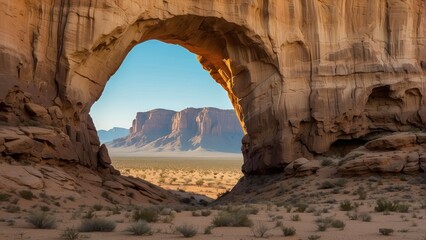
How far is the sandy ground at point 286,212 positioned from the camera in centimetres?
844

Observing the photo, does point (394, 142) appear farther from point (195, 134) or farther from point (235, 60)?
point (195, 134)

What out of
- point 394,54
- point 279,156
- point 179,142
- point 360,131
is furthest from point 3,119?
point 179,142

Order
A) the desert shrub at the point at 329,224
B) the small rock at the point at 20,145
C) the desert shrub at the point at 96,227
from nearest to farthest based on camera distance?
1. the desert shrub at the point at 96,227
2. the desert shrub at the point at 329,224
3. the small rock at the point at 20,145

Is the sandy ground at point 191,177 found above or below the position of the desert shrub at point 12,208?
below

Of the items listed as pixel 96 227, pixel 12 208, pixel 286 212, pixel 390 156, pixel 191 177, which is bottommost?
pixel 191 177

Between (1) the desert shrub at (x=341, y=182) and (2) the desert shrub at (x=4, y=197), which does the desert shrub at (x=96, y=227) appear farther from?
(1) the desert shrub at (x=341, y=182)

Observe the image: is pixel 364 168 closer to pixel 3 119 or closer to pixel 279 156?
pixel 279 156

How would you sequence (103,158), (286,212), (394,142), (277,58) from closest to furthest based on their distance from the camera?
(286,212) < (394,142) < (103,158) < (277,58)

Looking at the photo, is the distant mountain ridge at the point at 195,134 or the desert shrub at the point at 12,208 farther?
the distant mountain ridge at the point at 195,134

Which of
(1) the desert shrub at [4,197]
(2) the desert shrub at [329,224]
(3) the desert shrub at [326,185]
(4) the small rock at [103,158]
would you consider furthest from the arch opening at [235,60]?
(2) the desert shrub at [329,224]

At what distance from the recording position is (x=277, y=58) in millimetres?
25906

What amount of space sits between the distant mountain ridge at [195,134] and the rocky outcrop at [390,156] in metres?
145

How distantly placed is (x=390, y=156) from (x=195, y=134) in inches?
6197

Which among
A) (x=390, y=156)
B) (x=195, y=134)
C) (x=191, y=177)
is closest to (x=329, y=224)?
(x=390, y=156)
